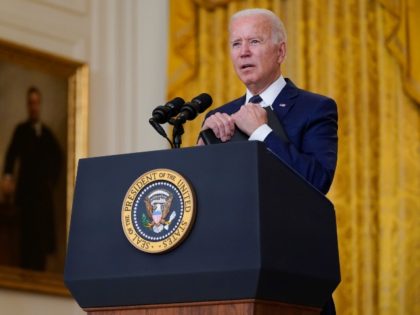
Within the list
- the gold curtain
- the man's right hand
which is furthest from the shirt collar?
the gold curtain

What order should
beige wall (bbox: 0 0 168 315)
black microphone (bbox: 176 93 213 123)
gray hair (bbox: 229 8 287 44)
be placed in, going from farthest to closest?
beige wall (bbox: 0 0 168 315), gray hair (bbox: 229 8 287 44), black microphone (bbox: 176 93 213 123)

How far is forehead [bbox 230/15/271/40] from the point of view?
3.75 m

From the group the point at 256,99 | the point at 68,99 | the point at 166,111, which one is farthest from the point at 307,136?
the point at 68,99

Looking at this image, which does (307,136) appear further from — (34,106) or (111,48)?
(111,48)

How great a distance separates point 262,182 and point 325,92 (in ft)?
15.8

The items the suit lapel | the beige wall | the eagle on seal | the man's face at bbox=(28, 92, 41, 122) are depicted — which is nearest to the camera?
the eagle on seal

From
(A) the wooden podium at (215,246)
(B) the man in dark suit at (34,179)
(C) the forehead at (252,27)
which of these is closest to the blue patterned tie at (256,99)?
(C) the forehead at (252,27)

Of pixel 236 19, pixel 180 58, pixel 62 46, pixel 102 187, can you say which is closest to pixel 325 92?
pixel 180 58

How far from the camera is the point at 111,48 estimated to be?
8.41m

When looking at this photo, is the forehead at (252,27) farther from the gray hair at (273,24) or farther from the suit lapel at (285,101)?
the suit lapel at (285,101)

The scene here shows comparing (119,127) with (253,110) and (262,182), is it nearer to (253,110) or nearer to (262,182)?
(253,110)

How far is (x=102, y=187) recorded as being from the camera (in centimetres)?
307

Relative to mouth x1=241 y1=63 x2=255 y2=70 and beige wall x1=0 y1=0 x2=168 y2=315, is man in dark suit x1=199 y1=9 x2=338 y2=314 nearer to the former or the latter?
mouth x1=241 y1=63 x2=255 y2=70

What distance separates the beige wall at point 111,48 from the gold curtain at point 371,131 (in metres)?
1.25
